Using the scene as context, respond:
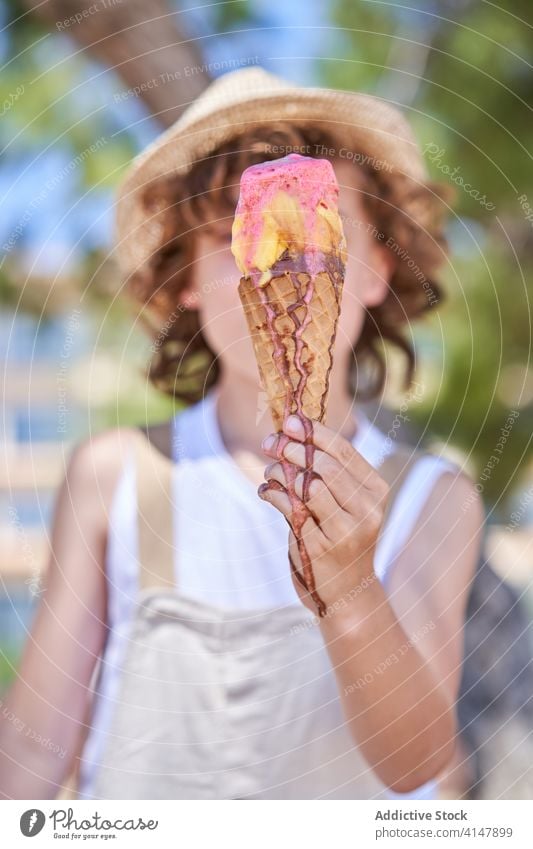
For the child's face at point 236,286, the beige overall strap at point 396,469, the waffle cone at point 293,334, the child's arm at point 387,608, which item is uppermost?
the child's face at point 236,286

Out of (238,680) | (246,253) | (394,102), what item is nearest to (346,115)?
(394,102)

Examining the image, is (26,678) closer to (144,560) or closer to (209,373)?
(144,560)

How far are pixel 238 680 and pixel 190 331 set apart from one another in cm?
28

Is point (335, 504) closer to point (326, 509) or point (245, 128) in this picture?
point (326, 509)

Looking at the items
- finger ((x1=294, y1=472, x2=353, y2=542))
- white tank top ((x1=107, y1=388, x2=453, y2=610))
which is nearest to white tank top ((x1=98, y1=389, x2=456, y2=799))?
white tank top ((x1=107, y1=388, x2=453, y2=610))

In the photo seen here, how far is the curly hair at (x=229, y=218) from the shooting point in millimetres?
730

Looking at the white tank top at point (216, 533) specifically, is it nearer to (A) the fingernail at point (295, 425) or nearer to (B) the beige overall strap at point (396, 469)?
(B) the beige overall strap at point (396, 469)

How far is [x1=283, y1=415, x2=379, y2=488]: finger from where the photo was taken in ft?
1.94

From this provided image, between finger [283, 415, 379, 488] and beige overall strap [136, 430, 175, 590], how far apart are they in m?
0.18

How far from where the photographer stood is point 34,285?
2.53ft

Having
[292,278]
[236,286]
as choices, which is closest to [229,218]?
[236,286]

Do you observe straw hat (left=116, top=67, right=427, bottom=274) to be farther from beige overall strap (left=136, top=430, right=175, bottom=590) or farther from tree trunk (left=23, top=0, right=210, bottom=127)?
beige overall strap (left=136, top=430, right=175, bottom=590)

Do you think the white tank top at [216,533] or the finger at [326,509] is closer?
the finger at [326,509]

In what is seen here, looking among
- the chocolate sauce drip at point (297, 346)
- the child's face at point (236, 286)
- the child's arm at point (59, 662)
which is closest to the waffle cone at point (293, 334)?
the chocolate sauce drip at point (297, 346)
